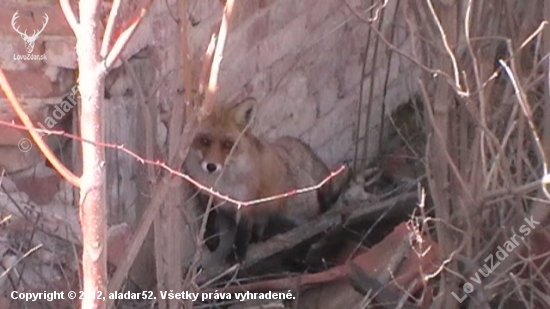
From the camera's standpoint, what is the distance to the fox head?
408 cm

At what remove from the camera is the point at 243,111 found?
4062 millimetres

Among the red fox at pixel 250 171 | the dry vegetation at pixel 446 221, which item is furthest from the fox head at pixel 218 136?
the dry vegetation at pixel 446 221

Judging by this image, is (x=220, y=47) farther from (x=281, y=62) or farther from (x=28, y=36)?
(x=281, y=62)

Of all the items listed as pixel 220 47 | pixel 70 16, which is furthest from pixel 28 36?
pixel 70 16

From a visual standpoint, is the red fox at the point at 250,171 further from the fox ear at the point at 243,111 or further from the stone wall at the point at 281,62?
the stone wall at the point at 281,62

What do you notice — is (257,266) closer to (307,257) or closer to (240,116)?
(307,257)

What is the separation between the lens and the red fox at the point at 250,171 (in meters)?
4.13

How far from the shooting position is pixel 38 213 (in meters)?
3.35

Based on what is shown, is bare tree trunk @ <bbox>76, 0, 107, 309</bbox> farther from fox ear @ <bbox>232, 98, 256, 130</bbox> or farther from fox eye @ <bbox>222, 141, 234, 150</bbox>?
fox eye @ <bbox>222, 141, 234, 150</bbox>

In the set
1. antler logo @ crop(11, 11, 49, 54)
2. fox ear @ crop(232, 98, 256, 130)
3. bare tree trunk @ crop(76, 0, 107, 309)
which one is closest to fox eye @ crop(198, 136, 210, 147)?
fox ear @ crop(232, 98, 256, 130)

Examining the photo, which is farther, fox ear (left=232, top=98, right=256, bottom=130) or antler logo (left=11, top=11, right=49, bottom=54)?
fox ear (left=232, top=98, right=256, bottom=130)

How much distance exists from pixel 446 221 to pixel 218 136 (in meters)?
1.23

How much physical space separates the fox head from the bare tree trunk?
6.60 feet

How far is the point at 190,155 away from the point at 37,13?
3.47 feet
